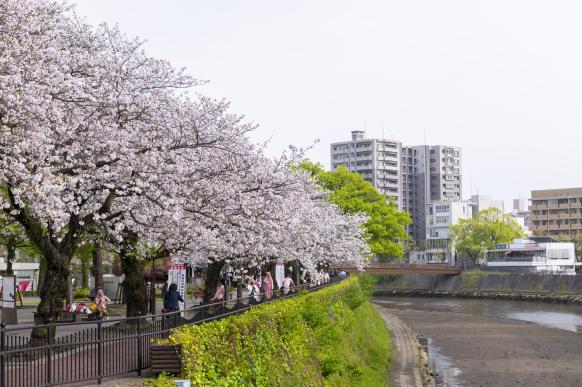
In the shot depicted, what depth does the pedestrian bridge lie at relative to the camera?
106 m

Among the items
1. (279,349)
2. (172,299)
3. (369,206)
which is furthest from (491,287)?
(279,349)

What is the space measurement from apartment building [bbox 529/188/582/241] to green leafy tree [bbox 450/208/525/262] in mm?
28181

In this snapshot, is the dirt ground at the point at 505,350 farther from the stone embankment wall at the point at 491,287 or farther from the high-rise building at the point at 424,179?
the high-rise building at the point at 424,179

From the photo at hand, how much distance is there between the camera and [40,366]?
13711 mm

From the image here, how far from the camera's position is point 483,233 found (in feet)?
453

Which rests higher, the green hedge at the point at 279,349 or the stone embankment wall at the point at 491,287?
the green hedge at the point at 279,349

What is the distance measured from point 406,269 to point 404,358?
71.3 meters

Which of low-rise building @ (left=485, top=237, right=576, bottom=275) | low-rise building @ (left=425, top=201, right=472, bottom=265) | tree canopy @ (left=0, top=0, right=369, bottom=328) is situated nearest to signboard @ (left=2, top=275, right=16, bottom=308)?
tree canopy @ (left=0, top=0, right=369, bottom=328)

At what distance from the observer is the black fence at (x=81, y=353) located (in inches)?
512

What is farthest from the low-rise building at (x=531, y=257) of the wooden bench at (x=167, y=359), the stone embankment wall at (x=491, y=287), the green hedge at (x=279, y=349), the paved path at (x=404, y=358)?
the wooden bench at (x=167, y=359)

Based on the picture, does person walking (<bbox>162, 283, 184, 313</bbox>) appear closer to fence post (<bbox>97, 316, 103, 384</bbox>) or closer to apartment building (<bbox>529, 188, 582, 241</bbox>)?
fence post (<bbox>97, 316, 103, 384</bbox>)

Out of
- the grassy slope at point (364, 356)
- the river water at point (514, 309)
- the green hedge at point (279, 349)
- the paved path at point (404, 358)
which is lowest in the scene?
the river water at point (514, 309)

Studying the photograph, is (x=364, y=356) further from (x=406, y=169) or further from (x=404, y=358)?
(x=406, y=169)

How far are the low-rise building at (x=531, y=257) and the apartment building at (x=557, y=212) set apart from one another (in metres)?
32.3
